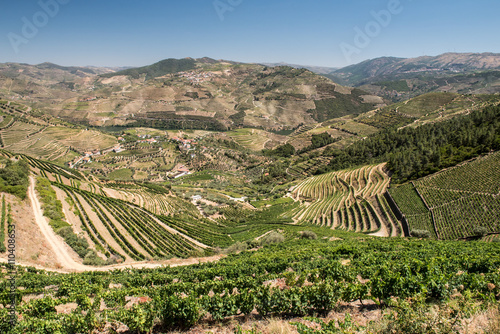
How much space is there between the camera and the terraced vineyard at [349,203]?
53731mm

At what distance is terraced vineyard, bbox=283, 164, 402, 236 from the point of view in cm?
5373

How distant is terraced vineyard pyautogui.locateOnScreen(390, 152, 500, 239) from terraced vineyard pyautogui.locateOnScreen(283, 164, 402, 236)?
439 centimetres

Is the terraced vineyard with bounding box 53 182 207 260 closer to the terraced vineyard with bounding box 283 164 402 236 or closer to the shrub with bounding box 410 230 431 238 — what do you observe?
the terraced vineyard with bounding box 283 164 402 236

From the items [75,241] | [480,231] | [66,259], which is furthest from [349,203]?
[66,259]

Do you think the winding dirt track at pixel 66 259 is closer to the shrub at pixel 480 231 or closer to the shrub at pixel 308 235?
the shrub at pixel 308 235

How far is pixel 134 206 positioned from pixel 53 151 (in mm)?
139895

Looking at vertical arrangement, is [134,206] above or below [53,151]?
below

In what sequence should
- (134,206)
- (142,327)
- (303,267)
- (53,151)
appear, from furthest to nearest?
(53,151) < (134,206) < (303,267) < (142,327)

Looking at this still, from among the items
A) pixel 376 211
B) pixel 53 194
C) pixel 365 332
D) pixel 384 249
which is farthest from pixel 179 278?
pixel 376 211

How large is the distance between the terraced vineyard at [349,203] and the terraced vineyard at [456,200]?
4387mm

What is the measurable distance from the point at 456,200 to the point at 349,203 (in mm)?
21967

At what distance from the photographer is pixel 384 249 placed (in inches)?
1019

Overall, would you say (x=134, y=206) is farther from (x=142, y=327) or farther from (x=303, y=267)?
(x=142, y=327)

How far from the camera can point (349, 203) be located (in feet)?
212
